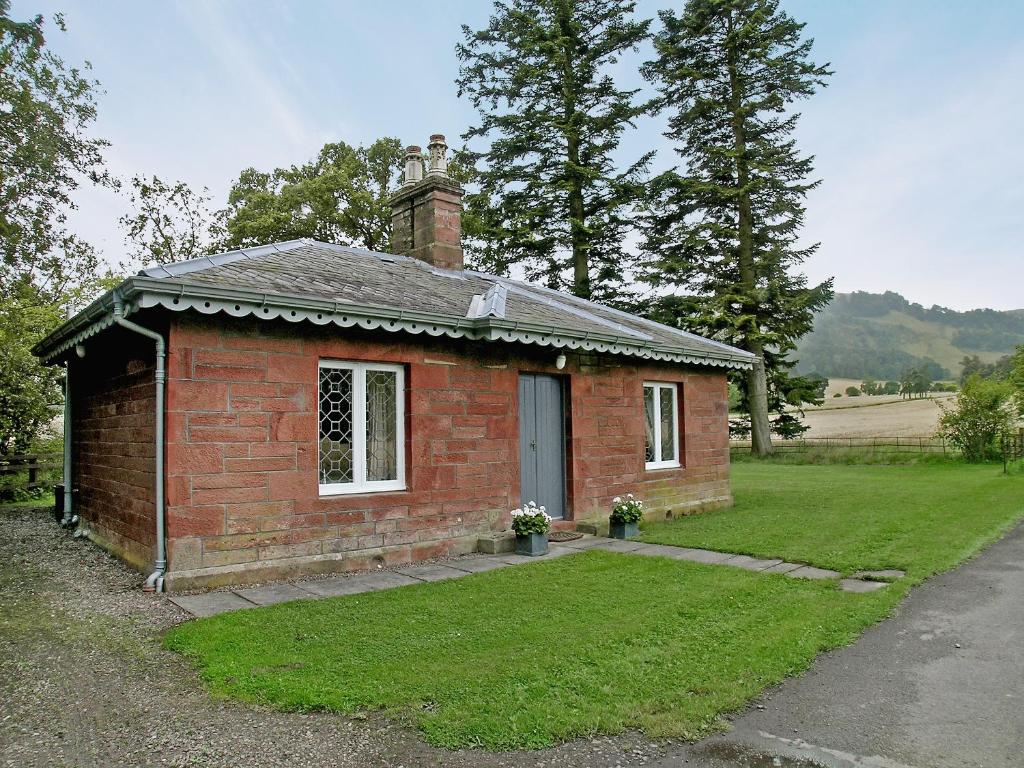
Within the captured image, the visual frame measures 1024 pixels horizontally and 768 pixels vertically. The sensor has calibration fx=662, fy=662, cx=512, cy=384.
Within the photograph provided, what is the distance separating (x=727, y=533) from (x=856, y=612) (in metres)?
4.00

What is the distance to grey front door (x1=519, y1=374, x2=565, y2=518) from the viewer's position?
9266 millimetres

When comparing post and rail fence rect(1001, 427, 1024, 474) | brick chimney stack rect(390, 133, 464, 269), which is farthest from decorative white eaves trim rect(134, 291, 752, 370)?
post and rail fence rect(1001, 427, 1024, 474)

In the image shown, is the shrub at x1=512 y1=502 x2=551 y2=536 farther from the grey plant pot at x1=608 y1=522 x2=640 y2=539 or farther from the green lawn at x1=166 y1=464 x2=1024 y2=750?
the grey plant pot at x1=608 y1=522 x2=640 y2=539

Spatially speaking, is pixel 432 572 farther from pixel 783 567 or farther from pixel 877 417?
pixel 877 417

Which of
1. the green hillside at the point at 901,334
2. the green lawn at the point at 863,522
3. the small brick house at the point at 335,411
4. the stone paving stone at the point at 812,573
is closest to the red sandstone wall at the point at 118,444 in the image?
the small brick house at the point at 335,411

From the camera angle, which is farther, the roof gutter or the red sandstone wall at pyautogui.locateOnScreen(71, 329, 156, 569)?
the red sandstone wall at pyautogui.locateOnScreen(71, 329, 156, 569)

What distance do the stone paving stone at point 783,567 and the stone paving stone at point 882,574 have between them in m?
0.60

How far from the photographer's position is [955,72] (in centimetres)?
1316

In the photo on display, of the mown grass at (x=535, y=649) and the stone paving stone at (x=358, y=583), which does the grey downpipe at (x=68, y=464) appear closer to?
the stone paving stone at (x=358, y=583)

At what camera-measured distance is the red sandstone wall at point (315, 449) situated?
20.8 ft

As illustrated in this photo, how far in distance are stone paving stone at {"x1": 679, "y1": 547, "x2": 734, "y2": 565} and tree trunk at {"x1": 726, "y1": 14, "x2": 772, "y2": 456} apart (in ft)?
61.7

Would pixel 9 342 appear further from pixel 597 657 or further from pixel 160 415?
pixel 597 657

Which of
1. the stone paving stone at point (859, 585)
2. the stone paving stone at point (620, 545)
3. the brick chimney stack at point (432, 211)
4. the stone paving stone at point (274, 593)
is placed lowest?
the stone paving stone at point (620, 545)

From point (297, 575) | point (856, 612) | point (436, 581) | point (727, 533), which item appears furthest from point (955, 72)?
point (297, 575)
